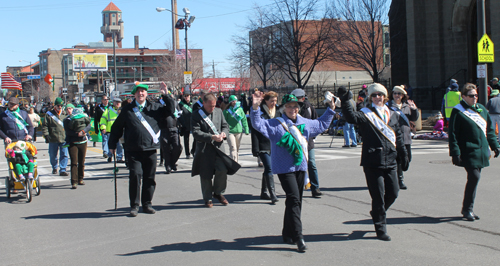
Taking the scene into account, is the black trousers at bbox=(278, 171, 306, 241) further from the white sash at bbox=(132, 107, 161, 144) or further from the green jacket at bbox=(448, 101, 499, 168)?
the white sash at bbox=(132, 107, 161, 144)

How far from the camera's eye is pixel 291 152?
18.4ft

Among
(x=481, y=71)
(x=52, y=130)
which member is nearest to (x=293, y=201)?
(x=52, y=130)

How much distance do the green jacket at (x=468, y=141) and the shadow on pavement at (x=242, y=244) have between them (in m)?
1.95

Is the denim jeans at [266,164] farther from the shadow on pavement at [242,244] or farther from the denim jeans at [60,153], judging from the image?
the denim jeans at [60,153]

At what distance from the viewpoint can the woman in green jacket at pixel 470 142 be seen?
257 inches

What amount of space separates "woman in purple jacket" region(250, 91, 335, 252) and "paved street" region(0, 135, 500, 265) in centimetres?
33

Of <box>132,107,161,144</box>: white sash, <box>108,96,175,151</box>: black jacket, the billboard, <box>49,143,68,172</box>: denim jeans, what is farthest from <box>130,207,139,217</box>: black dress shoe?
the billboard

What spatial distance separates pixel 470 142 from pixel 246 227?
3160 millimetres

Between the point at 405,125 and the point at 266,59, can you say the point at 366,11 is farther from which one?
the point at 405,125

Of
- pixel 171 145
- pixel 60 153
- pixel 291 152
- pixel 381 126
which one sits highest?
pixel 381 126

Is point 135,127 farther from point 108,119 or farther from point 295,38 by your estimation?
point 295,38

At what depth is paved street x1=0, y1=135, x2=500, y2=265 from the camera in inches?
211

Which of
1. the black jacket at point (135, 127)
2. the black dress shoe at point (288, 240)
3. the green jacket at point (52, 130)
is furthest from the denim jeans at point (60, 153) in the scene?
the black dress shoe at point (288, 240)

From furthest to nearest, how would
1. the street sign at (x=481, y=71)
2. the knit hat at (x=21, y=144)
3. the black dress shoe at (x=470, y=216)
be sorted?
the street sign at (x=481, y=71), the knit hat at (x=21, y=144), the black dress shoe at (x=470, y=216)
